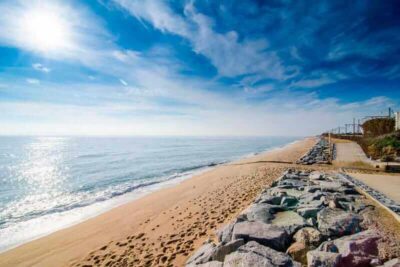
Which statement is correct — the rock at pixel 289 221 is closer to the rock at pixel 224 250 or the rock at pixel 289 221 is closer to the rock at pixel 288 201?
the rock at pixel 288 201

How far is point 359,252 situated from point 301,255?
76 centimetres

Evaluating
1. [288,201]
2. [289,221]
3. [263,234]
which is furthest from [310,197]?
[263,234]

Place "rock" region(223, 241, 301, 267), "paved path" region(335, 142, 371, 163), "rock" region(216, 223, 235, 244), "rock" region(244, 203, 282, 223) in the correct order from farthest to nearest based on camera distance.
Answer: "paved path" region(335, 142, 371, 163)
"rock" region(244, 203, 282, 223)
"rock" region(216, 223, 235, 244)
"rock" region(223, 241, 301, 267)

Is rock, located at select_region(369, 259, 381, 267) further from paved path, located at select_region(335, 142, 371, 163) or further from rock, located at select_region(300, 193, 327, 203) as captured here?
paved path, located at select_region(335, 142, 371, 163)

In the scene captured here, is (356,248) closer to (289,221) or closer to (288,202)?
(289,221)

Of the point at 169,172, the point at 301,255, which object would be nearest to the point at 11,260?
the point at 301,255

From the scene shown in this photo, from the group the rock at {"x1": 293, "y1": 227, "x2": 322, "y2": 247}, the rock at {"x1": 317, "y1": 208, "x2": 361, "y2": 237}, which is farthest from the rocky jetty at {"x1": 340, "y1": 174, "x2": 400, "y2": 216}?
the rock at {"x1": 293, "y1": 227, "x2": 322, "y2": 247}

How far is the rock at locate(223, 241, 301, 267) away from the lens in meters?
3.16

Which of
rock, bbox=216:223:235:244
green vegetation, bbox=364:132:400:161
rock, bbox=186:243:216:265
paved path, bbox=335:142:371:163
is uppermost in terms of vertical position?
green vegetation, bbox=364:132:400:161

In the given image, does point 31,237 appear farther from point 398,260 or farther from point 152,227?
point 398,260

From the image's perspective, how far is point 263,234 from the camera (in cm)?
402

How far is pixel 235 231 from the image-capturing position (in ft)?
14.0

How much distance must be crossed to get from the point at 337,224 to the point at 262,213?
1439 millimetres

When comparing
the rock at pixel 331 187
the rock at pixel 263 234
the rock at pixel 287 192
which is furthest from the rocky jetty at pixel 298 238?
the rock at pixel 331 187
